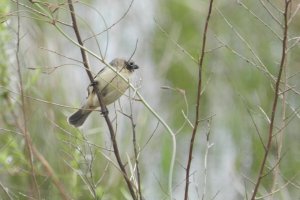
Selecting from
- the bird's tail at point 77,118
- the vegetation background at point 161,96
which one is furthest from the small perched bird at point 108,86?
the vegetation background at point 161,96

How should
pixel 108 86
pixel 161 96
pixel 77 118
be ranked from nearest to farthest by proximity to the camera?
pixel 108 86 → pixel 77 118 → pixel 161 96

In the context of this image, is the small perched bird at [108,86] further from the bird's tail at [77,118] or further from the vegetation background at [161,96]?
the vegetation background at [161,96]

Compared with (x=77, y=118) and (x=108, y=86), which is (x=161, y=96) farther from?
(x=108, y=86)

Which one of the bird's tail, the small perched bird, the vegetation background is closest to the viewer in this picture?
the small perched bird

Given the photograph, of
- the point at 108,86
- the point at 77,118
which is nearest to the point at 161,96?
the point at 77,118

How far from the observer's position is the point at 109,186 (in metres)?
6.32

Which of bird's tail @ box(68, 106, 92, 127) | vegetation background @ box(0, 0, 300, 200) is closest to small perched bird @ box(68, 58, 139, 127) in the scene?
bird's tail @ box(68, 106, 92, 127)

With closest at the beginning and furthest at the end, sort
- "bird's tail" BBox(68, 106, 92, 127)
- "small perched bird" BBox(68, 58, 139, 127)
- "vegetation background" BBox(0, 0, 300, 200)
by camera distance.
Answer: "small perched bird" BBox(68, 58, 139, 127) → "bird's tail" BBox(68, 106, 92, 127) → "vegetation background" BBox(0, 0, 300, 200)

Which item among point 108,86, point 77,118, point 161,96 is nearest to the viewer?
point 108,86

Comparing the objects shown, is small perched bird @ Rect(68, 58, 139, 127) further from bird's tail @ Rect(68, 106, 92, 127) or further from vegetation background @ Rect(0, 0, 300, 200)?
vegetation background @ Rect(0, 0, 300, 200)

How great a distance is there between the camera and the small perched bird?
17.3ft

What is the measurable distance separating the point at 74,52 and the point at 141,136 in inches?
70.9

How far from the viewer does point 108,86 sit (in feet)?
17.5

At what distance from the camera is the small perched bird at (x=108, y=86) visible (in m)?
5.26
